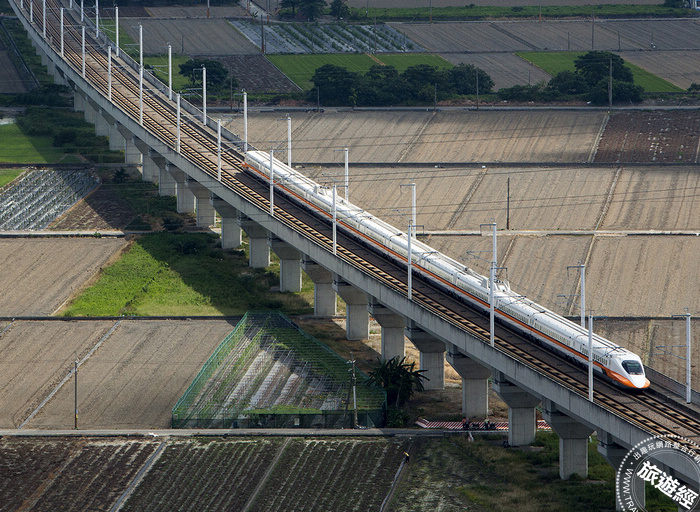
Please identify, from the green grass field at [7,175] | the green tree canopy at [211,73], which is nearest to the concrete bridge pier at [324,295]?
the green grass field at [7,175]

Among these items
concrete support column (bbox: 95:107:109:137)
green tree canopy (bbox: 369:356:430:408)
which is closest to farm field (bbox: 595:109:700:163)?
concrete support column (bbox: 95:107:109:137)

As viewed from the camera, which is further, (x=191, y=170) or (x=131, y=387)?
(x=191, y=170)

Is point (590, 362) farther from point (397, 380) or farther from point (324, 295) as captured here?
point (324, 295)

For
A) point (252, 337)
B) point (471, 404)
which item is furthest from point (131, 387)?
point (471, 404)

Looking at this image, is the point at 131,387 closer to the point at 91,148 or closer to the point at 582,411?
the point at 582,411

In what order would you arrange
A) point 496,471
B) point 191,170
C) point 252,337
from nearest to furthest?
point 496,471
point 252,337
point 191,170

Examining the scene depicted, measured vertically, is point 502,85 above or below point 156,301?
above
